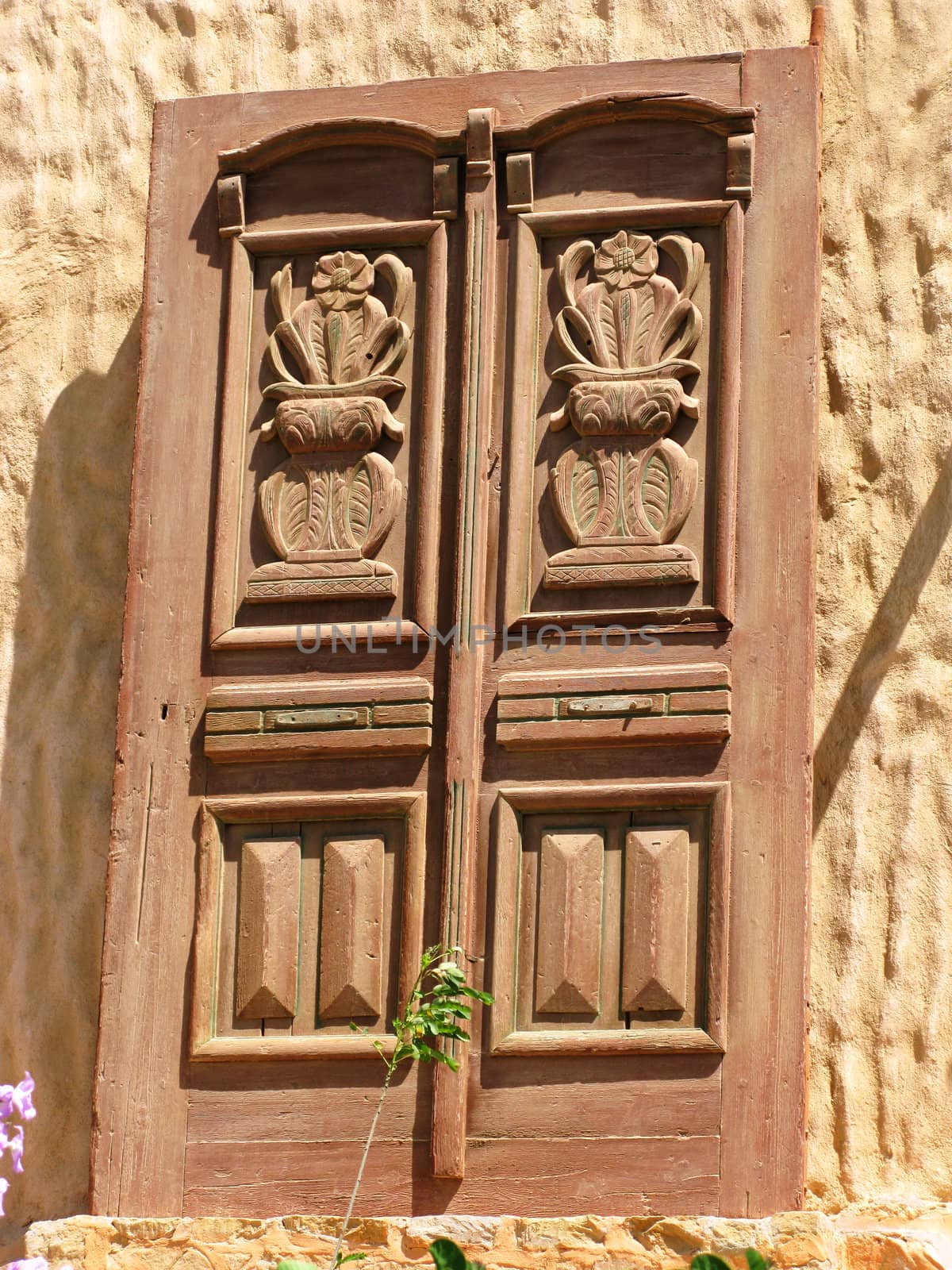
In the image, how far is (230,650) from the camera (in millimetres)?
5137

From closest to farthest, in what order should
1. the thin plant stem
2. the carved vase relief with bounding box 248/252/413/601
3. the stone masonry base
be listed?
the thin plant stem < the stone masonry base < the carved vase relief with bounding box 248/252/413/601

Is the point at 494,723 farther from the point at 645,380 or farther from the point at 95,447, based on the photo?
the point at 95,447

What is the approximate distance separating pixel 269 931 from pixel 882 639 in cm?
161

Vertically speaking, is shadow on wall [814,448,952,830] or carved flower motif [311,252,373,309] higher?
carved flower motif [311,252,373,309]

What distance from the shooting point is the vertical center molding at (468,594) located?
473cm

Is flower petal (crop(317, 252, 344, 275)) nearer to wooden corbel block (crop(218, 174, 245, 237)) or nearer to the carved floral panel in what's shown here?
wooden corbel block (crop(218, 174, 245, 237))

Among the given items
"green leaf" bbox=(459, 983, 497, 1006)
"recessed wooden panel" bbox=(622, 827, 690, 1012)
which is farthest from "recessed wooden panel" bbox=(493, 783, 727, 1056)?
"green leaf" bbox=(459, 983, 497, 1006)

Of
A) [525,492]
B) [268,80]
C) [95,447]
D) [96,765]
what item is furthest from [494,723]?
[268,80]

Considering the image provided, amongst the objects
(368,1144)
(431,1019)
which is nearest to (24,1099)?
(368,1144)

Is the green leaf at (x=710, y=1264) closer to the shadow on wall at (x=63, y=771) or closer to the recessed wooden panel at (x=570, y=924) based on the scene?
the recessed wooden panel at (x=570, y=924)

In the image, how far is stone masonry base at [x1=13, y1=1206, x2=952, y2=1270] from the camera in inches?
179

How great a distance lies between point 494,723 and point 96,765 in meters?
1.23

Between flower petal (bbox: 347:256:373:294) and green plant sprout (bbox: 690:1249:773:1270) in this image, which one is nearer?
green plant sprout (bbox: 690:1249:773:1270)

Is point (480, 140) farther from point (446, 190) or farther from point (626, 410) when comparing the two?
point (626, 410)
